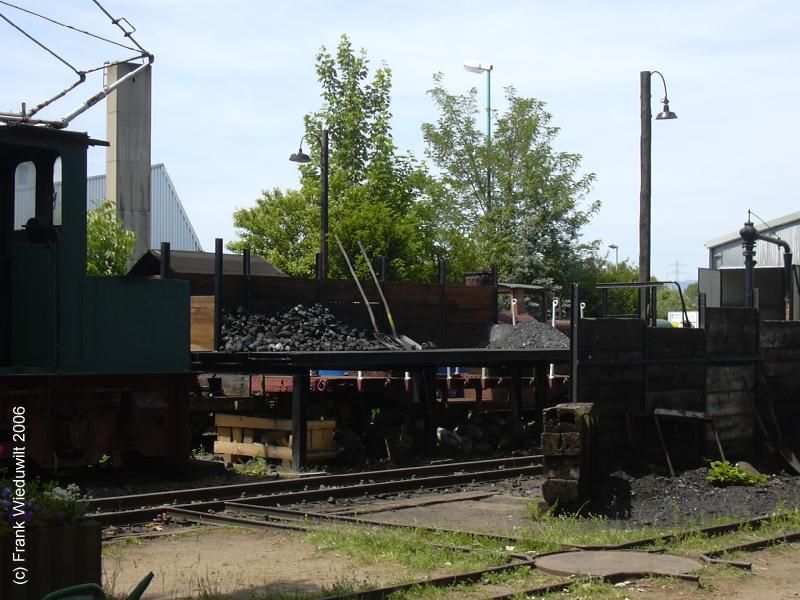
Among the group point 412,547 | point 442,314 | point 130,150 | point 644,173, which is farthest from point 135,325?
point 130,150

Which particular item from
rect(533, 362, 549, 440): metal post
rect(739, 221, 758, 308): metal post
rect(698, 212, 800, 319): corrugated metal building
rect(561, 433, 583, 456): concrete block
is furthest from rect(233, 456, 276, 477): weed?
rect(698, 212, 800, 319): corrugated metal building

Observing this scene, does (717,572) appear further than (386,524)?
No

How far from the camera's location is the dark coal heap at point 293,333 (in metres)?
14.0

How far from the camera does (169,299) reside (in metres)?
12.0

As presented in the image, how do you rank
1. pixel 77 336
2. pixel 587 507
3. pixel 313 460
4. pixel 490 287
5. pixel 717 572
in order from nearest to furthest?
pixel 717 572, pixel 587 507, pixel 77 336, pixel 313 460, pixel 490 287

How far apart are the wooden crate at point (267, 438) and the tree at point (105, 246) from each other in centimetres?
1224

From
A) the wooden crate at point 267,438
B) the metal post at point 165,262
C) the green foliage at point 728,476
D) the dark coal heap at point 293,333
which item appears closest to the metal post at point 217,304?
the dark coal heap at point 293,333

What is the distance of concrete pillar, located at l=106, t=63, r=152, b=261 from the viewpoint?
30109 millimetres

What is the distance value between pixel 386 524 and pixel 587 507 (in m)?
2.07

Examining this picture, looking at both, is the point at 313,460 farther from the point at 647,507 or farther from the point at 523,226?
the point at 523,226

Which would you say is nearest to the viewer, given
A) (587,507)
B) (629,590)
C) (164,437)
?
(629,590)

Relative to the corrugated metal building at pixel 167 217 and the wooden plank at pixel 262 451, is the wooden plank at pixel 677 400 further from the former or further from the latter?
the corrugated metal building at pixel 167 217

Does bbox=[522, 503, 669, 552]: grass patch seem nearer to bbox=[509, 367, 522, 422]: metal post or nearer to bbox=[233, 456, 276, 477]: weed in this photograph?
bbox=[233, 456, 276, 477]: weed

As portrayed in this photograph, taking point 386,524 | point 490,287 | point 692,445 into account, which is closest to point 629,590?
point 386,524
